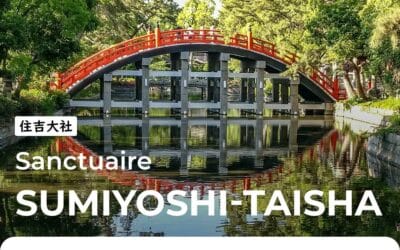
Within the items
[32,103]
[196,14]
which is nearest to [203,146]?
[32,103]

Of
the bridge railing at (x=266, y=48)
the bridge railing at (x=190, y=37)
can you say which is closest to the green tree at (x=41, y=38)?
the bridge railing at (x=190, y=37)

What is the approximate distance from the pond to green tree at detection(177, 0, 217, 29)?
2439 centimetres

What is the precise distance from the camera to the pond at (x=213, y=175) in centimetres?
1020

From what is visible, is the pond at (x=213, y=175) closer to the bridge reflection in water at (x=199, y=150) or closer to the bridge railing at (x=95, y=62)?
the bridge reflection in water at (x=199, y=150)

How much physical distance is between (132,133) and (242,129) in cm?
589

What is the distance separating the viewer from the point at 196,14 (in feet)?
187

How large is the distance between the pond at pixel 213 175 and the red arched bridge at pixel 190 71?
5589 millimetres

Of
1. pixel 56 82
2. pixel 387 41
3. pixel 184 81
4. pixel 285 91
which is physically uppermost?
pixel 387 41

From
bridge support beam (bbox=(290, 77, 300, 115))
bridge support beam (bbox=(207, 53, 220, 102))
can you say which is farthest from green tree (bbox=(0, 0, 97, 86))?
bridge support beam (bbox=(290, 77, 300, 115))

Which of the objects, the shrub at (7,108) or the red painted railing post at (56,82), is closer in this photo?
the shrub at (7,108)

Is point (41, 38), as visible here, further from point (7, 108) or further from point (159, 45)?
point (159, 45)

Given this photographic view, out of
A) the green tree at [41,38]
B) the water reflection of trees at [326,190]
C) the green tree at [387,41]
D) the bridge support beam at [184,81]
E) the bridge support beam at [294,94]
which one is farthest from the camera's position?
the bridge support beam at [294,94]

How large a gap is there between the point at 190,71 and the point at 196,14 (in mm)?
17404

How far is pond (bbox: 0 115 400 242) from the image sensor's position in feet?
33.4
